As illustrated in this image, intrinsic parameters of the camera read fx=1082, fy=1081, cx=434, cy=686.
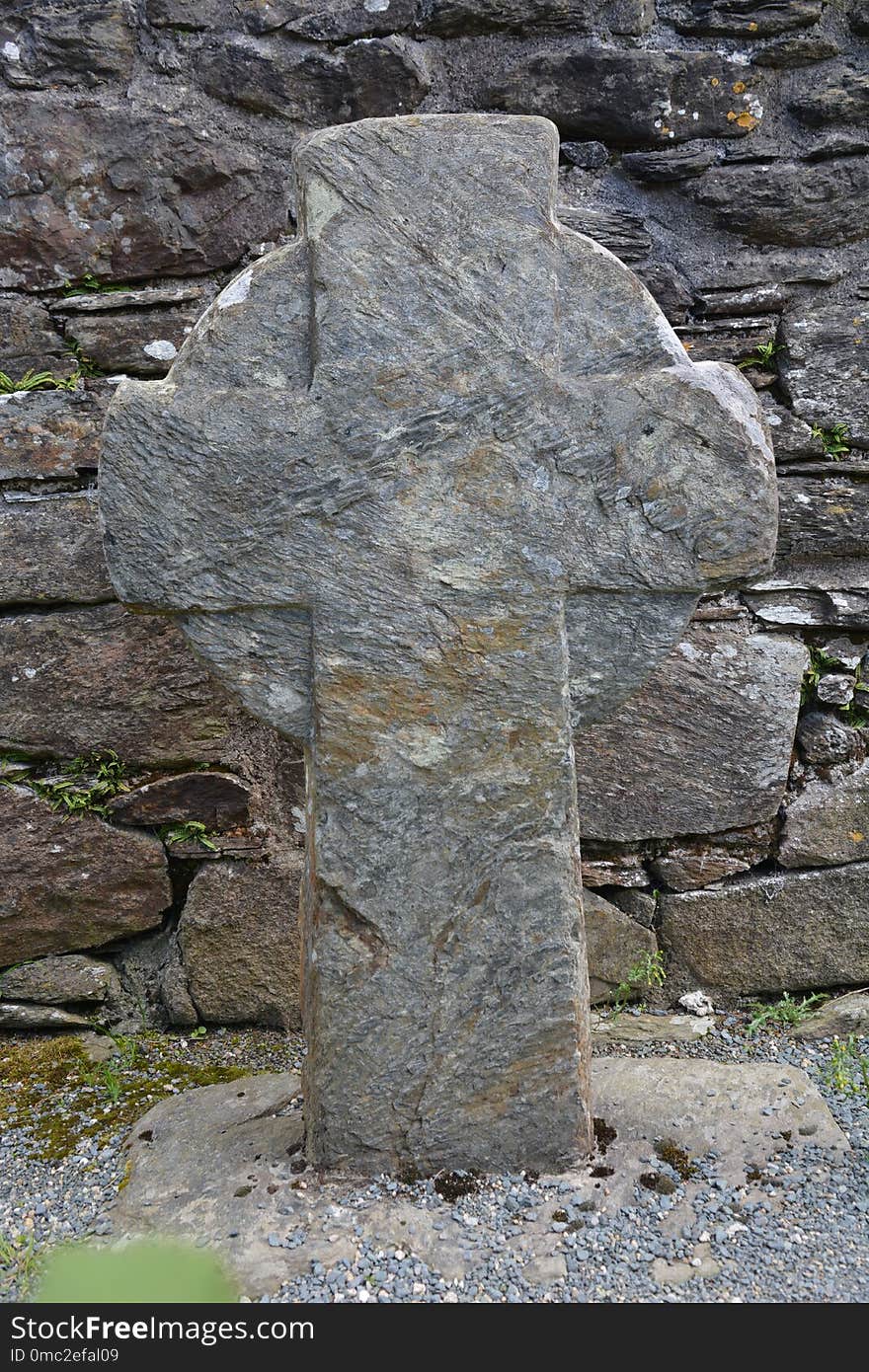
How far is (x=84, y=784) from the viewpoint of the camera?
2840mm

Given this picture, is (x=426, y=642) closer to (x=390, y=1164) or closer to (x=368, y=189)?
(x=368, y=189)

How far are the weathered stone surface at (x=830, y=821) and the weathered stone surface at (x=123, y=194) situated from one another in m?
2.08

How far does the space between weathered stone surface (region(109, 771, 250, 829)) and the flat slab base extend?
0.74m

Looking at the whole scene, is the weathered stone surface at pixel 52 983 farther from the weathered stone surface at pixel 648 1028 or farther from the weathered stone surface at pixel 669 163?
the weathered stone surface at pixel 669 163

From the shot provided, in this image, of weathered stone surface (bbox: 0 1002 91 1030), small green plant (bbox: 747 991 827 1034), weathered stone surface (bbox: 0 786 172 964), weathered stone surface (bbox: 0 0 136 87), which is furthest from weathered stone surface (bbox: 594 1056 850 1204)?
weathered stone surface (bbox: 0 0 136 87)

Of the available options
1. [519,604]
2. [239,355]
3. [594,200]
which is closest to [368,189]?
[239,355]

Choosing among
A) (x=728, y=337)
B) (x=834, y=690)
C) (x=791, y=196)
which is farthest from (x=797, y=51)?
(x=834, y=690)

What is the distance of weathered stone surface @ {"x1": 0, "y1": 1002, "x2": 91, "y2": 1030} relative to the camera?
2861mm

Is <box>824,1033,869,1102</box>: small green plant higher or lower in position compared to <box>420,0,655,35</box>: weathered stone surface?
lower

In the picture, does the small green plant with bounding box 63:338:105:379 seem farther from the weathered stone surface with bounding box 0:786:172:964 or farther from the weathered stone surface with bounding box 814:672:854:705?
the weathered stone surface with bounding box 814:672:854:705

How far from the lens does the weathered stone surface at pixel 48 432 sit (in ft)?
9.03

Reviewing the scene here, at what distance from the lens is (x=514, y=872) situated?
195cm

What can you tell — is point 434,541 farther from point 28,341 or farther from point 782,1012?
point 782,1012

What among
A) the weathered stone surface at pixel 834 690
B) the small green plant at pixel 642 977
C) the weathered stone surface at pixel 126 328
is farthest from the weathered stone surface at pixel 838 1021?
the weathered stone surface at pixel 126 328
